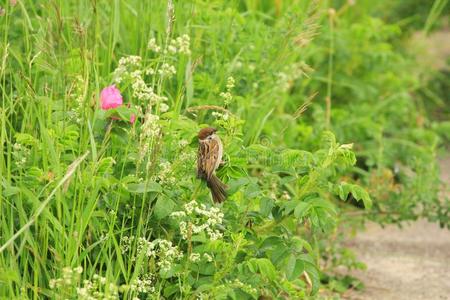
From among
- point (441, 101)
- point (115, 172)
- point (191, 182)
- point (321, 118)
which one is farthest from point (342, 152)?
point (441, 101)

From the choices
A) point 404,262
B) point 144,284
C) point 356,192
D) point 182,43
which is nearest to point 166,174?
point 144,284

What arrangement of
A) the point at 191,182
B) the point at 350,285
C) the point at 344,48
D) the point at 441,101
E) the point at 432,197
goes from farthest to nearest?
1. the point at 441,101
2. the point at 344,48
3. the point at 432,197
4. the point at 350,285
5. the point at 191,182

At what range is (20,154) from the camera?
120 inches

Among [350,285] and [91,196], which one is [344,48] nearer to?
[350,285]

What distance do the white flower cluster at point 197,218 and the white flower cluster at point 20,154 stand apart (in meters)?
0.49

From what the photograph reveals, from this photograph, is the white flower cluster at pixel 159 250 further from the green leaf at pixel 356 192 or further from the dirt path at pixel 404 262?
the dirt path at pixel 404 262

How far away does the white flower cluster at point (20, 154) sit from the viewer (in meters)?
3.02

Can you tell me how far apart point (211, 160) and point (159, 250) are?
328 mm

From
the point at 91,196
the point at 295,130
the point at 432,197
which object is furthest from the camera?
the point at 295,130

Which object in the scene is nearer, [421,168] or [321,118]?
[421,168]

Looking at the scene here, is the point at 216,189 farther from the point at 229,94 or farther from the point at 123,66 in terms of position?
the point at 123,66

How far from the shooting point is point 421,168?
457 cm

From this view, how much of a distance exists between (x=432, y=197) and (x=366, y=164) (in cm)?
62

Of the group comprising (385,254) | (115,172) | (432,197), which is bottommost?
(385,254)
